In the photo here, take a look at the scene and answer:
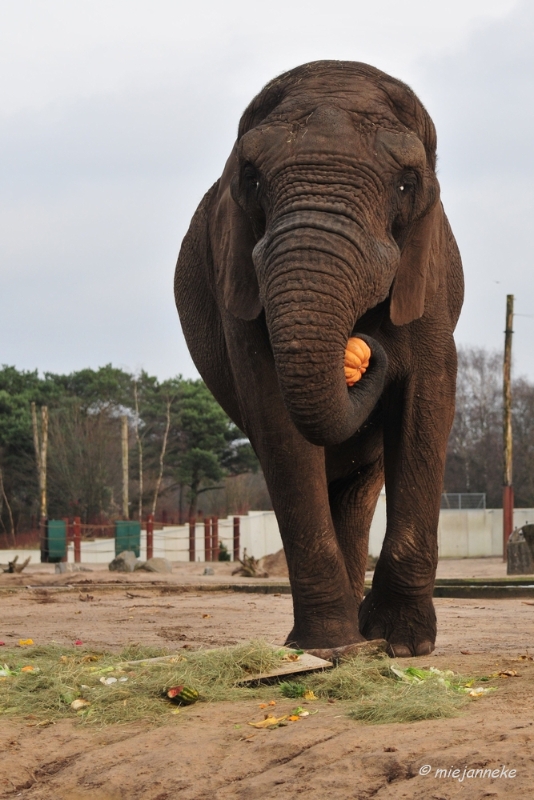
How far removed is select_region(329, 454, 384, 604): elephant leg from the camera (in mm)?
10133

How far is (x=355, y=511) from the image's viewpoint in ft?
33.9

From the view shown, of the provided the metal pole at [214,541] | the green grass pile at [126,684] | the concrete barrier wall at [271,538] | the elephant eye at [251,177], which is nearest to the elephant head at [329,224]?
the elephant eye at [251,177]

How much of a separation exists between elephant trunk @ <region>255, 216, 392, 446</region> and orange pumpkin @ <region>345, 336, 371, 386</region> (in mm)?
299

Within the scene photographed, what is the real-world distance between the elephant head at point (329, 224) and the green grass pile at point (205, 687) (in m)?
1.26

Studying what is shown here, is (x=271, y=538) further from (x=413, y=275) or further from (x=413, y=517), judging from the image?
(x=413, y=275)

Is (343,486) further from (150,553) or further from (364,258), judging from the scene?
(150,553)

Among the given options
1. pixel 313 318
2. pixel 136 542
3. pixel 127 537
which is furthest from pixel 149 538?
pixel 313 318

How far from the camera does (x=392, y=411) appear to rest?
8289mm

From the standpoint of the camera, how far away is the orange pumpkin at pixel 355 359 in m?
6.99

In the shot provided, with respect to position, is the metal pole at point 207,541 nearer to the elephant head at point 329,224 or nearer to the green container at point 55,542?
the green container at point 55,542

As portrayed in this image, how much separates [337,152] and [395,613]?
3.08 m

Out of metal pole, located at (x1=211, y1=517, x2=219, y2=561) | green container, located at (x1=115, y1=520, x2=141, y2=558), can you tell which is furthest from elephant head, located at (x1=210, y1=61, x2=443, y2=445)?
metal pole, located at (x1=211, y1=517, x2=219, y2=561)

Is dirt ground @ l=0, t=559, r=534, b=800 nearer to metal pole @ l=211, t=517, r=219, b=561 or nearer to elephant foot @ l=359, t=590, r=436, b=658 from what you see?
elephant foot @ l=359, t=590, r=436, b=658

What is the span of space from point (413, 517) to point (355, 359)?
4.80ft
